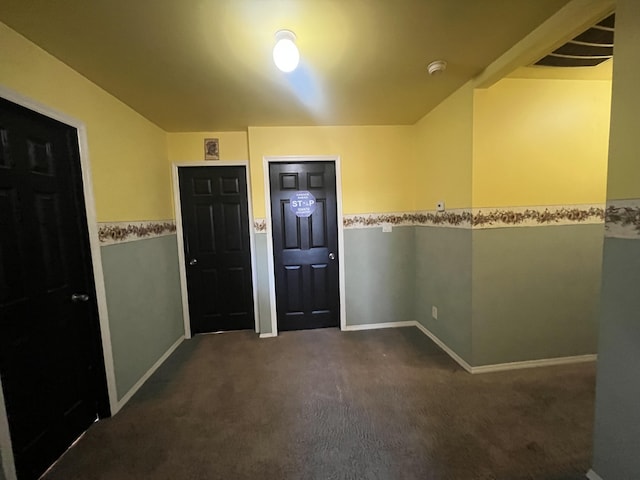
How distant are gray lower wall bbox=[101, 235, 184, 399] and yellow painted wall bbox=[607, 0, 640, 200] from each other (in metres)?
2.85

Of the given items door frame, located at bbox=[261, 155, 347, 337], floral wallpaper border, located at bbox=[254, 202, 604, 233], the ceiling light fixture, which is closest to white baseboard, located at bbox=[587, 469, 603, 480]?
floral wallpaper border, located at bbox=[254, 202, 604, 233]

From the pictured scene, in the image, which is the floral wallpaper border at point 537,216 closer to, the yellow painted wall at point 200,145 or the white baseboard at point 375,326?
the white baseboard at point 375,326

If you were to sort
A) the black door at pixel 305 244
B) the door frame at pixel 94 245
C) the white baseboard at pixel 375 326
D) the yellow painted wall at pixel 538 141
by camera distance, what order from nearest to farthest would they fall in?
the door frame at pixel 94 245 < the yellow painted wall at pixel 538 141 < the black door at pixel 305 244 < the white baseboard at pixel 375 326

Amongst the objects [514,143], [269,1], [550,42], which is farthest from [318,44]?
[514,143]

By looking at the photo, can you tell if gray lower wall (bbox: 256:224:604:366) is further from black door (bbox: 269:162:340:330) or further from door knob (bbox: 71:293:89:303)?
door knob (bbox: 71:293:89:303)

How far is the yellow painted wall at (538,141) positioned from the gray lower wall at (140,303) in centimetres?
271

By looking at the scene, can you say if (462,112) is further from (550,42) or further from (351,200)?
(351,200)

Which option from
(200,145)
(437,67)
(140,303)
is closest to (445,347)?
(437,67)

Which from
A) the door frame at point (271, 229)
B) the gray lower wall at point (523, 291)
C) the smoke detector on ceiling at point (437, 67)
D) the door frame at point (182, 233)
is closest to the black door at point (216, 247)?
the door frame at point (182, 233)

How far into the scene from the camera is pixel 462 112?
208 cm

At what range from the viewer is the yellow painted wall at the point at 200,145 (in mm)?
2865

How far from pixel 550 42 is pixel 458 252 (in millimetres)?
1404

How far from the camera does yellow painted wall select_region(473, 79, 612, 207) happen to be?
6.47 ft

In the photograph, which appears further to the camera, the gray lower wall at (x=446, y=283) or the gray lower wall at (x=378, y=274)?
the gray lower wall at (x=378, y=274)
